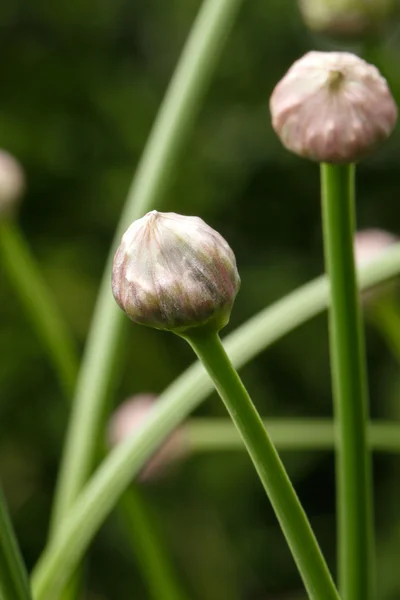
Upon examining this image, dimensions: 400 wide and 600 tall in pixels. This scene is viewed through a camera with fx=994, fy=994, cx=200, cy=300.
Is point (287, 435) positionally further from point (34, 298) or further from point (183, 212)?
point (183, 212)

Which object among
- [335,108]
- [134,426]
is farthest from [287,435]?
[335,108]

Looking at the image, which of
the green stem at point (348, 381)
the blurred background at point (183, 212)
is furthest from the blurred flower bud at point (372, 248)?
the blurred background at point (183, 212)

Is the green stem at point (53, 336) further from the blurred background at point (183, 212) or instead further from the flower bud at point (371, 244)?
the blurred background at point (183, 212)

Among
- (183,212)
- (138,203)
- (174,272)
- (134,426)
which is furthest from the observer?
(183,212)

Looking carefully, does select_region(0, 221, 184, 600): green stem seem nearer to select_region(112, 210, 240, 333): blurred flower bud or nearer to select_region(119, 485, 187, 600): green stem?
select_region(119, 485, 187, 600): green stem

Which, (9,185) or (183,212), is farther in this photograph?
(183,212)

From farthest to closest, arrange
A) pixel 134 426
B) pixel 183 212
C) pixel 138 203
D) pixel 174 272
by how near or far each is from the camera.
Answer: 1. pixel 183 212
2. pixel 134 426
3. pixel 138 203
4. pixel 174 272
